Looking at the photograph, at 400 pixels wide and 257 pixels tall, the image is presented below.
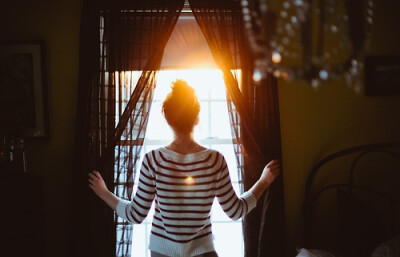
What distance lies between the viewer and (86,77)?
2484 millimetres

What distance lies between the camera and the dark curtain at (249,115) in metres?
2.50

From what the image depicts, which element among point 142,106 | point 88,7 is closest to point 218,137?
point 142,106

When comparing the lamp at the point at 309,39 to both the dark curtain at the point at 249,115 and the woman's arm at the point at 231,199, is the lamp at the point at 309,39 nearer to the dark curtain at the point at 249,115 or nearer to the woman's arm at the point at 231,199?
the woman's arm at the point at 231,199

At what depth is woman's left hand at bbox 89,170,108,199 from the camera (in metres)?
2.12

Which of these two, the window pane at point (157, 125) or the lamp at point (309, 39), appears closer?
the lamp at point (309, 39)

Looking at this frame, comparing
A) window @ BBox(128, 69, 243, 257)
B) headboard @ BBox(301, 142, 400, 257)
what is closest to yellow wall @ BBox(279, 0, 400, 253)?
headboard @ BBox(301, 142, 400, 257)

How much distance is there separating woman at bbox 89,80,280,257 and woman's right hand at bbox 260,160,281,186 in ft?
1.73

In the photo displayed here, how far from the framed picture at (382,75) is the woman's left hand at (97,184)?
2.09m

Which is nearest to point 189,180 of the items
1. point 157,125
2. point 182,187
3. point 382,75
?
point 182,187

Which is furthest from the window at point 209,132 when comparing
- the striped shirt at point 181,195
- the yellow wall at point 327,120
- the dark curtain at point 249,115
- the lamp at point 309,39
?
the lamp at point 309,39

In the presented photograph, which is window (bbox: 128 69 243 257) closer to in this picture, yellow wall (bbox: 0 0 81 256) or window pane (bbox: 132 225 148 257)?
window pane (bbox: 132 225 148 257)

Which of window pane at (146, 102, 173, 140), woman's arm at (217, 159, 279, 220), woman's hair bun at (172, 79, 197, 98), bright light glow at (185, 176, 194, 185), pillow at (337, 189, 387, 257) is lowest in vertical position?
pillow at (337, 189, 387, 257)

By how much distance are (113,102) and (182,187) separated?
111 centimetres

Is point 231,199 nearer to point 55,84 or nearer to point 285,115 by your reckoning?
point 285,115
